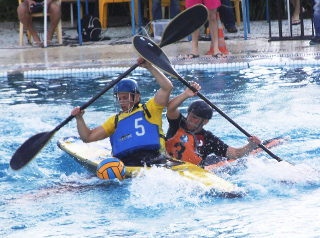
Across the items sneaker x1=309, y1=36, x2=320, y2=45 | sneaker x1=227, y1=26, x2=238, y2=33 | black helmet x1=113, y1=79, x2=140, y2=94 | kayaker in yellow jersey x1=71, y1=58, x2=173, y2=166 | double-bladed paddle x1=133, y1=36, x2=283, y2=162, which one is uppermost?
sneaker x1=227, y1=26, x2=238, y2=33

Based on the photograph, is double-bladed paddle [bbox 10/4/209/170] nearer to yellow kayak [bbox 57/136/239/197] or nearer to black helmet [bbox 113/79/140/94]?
black helmet [bbox 113/79/140/94]

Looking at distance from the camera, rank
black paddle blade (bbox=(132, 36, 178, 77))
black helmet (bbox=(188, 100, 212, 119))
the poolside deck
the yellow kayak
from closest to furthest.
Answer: the yellow kayak < black paddle blade (bbox=(132, 36, 178, 77)) < black helmet (bbox=(188, 100, 212, 119)) < the poolside deck

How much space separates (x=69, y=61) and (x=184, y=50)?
2300 millimetres

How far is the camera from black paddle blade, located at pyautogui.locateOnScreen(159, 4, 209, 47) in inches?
190

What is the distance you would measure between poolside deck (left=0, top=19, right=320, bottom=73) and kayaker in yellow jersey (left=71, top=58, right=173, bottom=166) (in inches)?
195

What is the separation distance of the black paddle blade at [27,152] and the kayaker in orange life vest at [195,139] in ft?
3.52

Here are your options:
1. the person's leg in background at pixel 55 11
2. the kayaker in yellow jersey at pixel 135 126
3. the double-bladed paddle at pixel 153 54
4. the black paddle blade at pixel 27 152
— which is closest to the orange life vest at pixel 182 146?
the kayaker in yellow jersey at pixel 135 126

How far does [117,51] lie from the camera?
11.1 m

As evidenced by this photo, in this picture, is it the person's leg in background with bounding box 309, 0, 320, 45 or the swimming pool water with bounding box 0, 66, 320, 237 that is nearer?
the swimming pool water with bounding box 0, 66, 320, 237

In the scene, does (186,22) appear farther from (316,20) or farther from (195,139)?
(316,20)

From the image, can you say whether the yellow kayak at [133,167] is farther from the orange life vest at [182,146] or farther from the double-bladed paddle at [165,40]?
the double-bladed paddle at [165,40]

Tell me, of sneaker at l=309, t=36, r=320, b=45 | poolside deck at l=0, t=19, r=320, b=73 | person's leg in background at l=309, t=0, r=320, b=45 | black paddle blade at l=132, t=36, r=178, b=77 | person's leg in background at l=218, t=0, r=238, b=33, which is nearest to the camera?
black paddle blade at l=132, t=36, r=178, b=77

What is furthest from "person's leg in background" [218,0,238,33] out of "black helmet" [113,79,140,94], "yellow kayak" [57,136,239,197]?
"black helmet" [113,79,140,94]

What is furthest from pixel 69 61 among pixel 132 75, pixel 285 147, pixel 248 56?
pixel 285 147
